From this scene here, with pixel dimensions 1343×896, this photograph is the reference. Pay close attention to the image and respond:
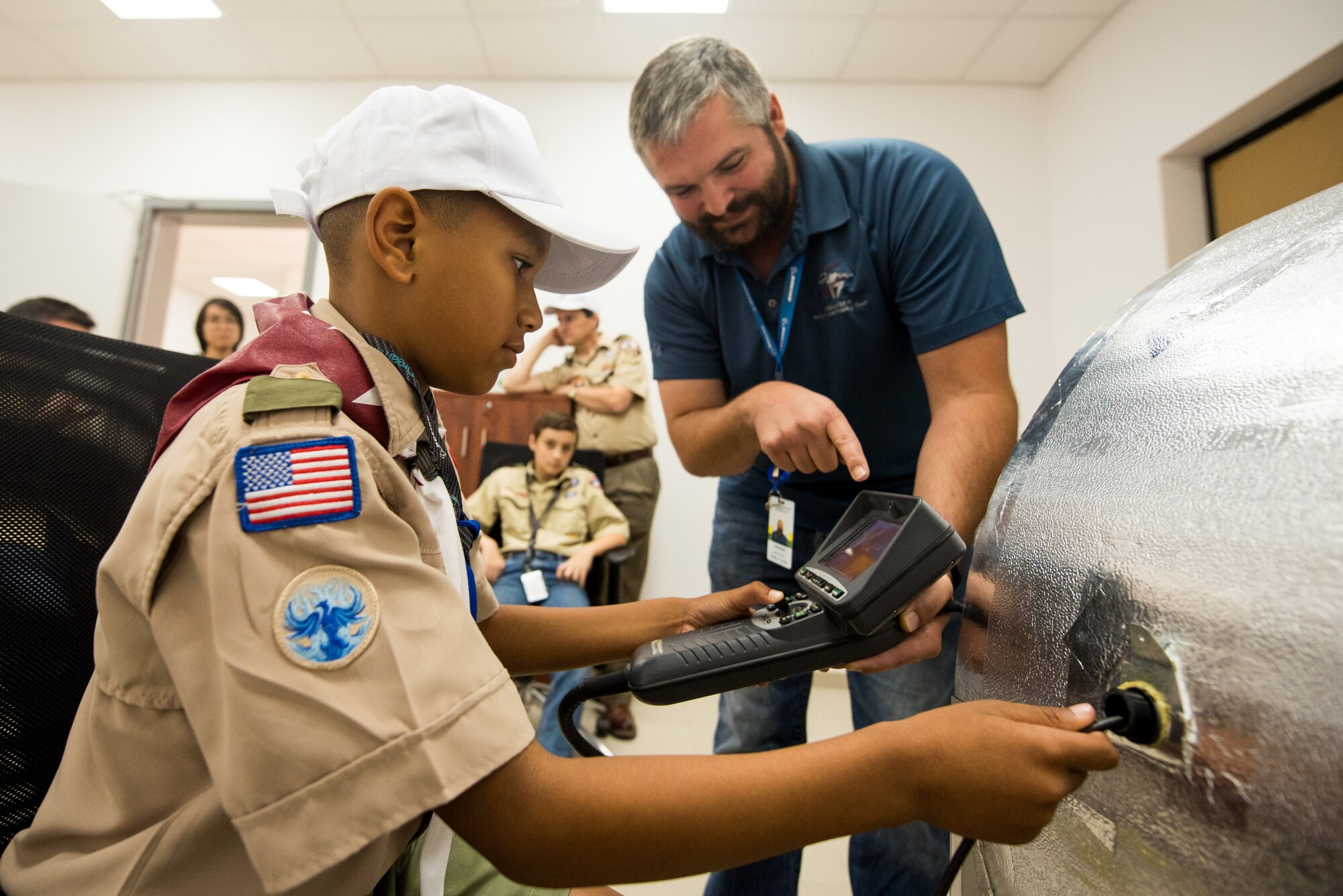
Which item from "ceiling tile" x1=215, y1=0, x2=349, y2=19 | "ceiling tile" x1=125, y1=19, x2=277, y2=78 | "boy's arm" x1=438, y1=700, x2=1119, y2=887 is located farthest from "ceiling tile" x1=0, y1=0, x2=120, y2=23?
"boy's arm" x1=438, y1=700, x2=1119, y2=887

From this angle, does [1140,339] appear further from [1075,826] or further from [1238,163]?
[1238,163]

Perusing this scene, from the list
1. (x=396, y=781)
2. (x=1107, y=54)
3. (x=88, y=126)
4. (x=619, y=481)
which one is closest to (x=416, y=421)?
(x=396, y=781)

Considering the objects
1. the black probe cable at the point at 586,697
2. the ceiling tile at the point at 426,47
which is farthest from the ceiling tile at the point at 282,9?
the black probe cable at the point at 586,697

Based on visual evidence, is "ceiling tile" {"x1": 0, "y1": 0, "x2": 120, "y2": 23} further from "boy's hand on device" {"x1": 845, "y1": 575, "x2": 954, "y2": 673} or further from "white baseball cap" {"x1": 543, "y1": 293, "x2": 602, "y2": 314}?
"boy's hand on device" {"x1": 845, "y1": 575, "x2": 954, "y2": 673}

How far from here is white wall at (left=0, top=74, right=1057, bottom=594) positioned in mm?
3348

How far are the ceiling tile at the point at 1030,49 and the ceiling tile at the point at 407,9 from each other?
2429 mm

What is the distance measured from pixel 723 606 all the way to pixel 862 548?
23cm

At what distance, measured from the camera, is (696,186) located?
3.52 feet

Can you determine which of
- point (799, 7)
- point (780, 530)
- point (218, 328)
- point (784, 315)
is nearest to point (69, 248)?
point (218, 328)

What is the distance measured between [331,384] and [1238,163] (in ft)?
11.0

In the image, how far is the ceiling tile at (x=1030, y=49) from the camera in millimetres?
3010

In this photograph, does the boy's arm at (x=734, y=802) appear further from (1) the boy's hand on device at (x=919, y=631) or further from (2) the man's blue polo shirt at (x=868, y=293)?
(2) the man's blue polo shirt at (x=868, y=293)

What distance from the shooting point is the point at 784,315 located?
1.12m

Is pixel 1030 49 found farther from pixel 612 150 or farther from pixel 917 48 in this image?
pixel 612 150
